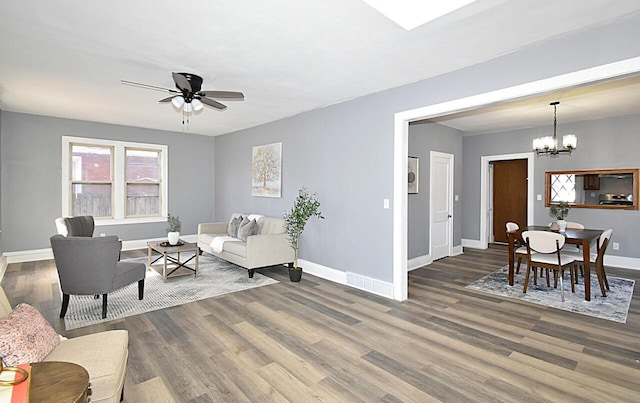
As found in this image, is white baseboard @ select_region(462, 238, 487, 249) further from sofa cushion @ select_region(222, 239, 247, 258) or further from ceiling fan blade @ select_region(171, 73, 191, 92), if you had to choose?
ceiling fan blade @ select_region(171, 73, 191, 92)

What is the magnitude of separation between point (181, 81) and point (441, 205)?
512 centimetres

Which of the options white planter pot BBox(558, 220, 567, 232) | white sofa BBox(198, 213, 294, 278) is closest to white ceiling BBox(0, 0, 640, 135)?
white sofa BBox(198, 213, 294, 278)

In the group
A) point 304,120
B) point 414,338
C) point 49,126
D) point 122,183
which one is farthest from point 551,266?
point 49,126

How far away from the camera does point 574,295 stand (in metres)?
4.22

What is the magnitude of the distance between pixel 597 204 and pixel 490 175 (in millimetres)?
2471

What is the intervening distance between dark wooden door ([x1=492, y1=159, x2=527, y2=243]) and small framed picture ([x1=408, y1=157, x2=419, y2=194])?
11.8 feet

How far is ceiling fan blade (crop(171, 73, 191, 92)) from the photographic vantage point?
324cm

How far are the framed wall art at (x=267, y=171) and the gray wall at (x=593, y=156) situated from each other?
4.67 meters

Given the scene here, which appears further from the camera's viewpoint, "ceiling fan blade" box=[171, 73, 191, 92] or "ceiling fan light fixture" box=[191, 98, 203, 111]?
"ceiling fan light fixture" box=[191, 98, 203, 111]

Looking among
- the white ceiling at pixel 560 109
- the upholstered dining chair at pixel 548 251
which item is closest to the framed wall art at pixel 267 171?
the white ceiling at pixel 560 109

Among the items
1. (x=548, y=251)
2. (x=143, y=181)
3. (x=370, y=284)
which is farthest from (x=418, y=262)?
(x=143, y=181)

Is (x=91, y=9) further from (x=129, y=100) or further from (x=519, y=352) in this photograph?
(x=519, y=352)

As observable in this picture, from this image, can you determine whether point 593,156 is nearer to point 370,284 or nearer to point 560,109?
point 560,109

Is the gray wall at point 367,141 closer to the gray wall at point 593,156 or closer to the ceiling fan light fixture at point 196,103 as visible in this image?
the ceiling fan light fixture at point 196,103
